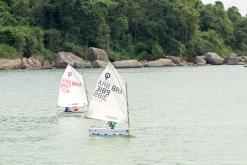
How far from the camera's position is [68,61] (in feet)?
422

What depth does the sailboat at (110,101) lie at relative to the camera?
1753 inches

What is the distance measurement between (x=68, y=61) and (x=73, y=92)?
6835cm

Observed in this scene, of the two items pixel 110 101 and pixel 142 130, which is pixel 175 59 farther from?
pixel 110 101

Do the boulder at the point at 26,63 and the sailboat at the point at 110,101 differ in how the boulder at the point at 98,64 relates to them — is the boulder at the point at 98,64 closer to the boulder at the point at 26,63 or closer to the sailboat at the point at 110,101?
the boulder at the point at 26,63

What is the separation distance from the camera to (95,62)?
12975cm

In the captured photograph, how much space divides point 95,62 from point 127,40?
20505 mm

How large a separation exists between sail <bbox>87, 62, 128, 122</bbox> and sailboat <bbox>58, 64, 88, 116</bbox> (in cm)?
1437

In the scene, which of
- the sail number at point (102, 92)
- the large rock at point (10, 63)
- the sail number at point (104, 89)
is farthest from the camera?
the large rock at point (10, 63)

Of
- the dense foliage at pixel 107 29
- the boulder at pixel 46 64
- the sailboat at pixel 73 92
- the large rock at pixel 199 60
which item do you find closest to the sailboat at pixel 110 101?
the sailboat at pixel 73 92

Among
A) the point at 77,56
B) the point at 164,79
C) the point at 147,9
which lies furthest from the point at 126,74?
the point at 147,9

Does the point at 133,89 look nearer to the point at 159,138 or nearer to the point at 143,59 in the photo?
the point at 159,138

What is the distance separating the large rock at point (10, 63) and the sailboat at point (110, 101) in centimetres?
8201

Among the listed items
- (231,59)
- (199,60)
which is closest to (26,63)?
(199,60)

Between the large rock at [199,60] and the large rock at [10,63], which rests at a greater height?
the large rock at [10,63]
